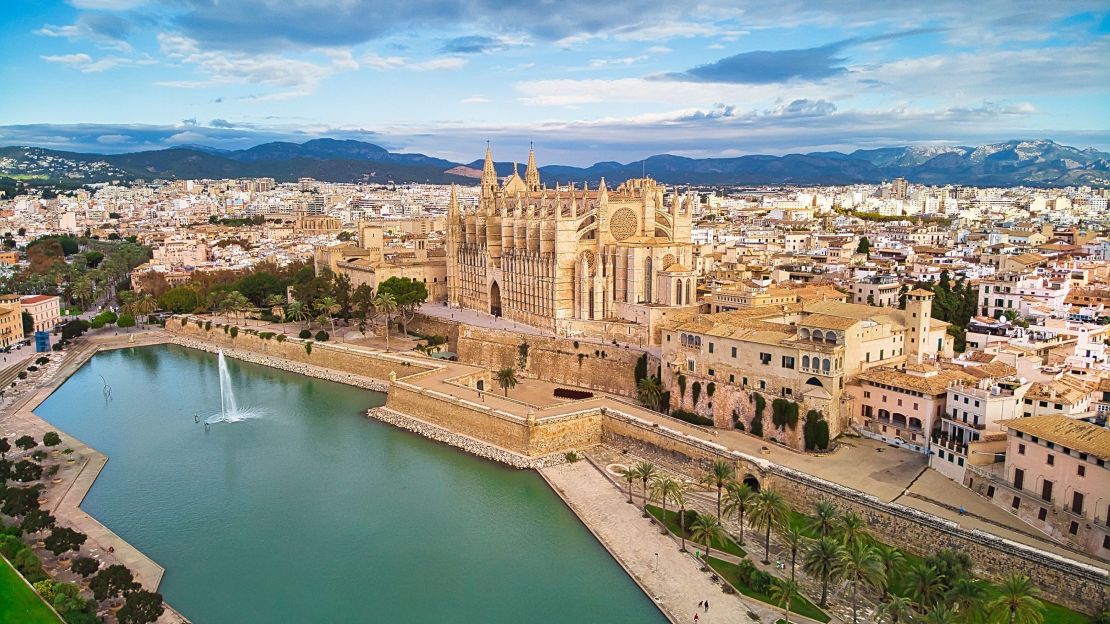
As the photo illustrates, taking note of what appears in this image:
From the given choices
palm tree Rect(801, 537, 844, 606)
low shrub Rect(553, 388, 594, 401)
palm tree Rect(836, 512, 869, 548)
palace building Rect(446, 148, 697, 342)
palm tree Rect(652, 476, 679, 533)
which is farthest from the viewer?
palace building Rect(446, 148, 697, 342)

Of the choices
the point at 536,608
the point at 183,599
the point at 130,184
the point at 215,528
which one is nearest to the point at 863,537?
the point at 536,608

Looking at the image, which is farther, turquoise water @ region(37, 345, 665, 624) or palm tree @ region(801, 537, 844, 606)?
turquoise water @ region(37, 345, 665, 624)

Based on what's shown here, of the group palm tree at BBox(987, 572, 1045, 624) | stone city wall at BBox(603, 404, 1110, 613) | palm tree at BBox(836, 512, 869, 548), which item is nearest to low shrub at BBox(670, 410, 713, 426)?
stone city wall at BBox(603, 404, 1110, 613)

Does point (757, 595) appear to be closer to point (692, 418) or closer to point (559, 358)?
point (692, 418)

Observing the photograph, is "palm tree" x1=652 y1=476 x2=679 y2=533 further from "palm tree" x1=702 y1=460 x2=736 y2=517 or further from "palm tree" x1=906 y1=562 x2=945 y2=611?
"palm tree" x1=906 y1=562 x2=945 y2=611

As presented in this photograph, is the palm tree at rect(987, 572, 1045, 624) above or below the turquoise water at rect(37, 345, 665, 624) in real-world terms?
above

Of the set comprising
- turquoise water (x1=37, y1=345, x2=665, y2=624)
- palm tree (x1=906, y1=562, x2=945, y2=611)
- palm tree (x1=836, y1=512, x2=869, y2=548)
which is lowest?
turquoise water (x1=37, y1=345, x2=665, y2=624)

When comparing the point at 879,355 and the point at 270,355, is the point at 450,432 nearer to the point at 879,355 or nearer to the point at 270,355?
the point at 879,355
